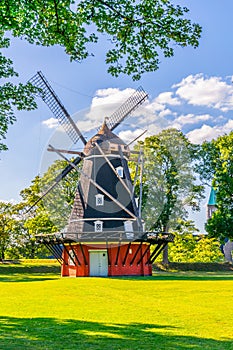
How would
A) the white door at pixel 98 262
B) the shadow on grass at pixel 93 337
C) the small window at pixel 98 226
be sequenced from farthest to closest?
the white door at pixel 98 262
the small window at pixel 98 226
the shadow on grass at pixel 93 337

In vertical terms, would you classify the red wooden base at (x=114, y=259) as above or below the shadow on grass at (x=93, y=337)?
above

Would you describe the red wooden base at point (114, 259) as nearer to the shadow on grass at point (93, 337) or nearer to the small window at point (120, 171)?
the small window at point (120, 171)

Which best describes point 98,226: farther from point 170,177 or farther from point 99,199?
point 170,177

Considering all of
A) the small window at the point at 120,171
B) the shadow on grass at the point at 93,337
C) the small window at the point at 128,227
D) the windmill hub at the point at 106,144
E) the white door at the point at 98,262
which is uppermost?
the windmill hub at the point at 106,144

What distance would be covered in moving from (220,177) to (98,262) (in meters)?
15.7

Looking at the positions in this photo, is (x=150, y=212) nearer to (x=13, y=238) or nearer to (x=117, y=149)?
(x=117, y=149)

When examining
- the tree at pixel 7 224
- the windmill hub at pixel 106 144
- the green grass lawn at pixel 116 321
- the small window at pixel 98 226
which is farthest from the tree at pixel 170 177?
the green grass lawn at pixel 116 321

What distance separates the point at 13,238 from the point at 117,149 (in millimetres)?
21822

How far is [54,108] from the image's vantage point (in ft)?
114

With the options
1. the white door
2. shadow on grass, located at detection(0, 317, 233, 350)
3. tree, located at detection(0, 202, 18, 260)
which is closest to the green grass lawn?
shadow on grass, located at detection(0, 317, 233, 350)

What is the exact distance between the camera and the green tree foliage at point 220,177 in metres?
39.0

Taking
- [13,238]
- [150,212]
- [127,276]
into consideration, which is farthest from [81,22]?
[13,238]

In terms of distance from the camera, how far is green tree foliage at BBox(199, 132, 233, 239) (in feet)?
128

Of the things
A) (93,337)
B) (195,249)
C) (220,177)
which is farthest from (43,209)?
(93,337)
